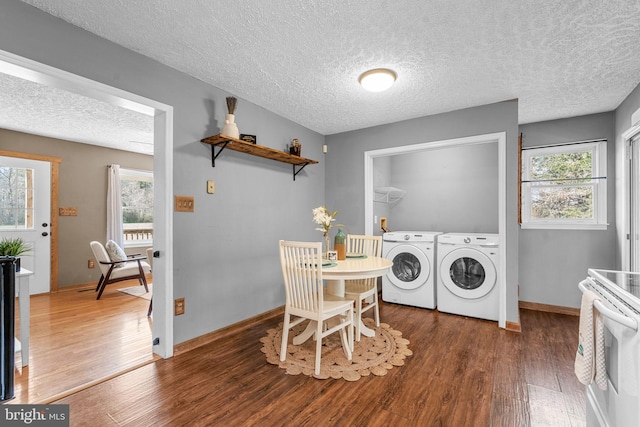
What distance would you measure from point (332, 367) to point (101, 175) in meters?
5.14

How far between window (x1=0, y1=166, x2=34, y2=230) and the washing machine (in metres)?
5.14

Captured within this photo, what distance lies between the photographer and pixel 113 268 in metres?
4.14

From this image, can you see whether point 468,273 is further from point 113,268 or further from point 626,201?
point 113,268

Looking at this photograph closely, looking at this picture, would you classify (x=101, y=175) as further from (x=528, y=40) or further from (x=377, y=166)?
(x=528, y=40)

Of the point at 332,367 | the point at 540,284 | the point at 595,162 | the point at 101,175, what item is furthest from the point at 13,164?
the point at 595,162

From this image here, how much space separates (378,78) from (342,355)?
7.46 feet

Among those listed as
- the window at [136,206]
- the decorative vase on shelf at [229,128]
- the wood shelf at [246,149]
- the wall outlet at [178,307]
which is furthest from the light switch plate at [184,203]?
the window at [136,206]

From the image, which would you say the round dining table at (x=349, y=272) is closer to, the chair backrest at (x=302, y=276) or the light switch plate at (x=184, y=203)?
the chair backrest at (x=302, y=276)

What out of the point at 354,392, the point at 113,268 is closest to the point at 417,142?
the point at 354,392

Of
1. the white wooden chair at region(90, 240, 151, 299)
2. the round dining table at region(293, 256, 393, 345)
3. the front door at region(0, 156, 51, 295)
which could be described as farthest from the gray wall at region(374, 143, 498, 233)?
the front door at region(0, 156, 51, 295)

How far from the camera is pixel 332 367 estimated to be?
86.0 inches

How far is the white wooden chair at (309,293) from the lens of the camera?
6.89 feet

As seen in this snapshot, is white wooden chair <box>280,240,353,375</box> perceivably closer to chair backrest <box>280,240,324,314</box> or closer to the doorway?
chair backrest <box>280,240,324,314</box>

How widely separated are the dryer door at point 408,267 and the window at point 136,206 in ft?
16.0
